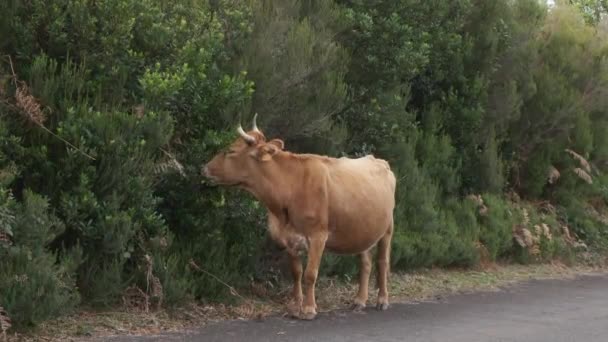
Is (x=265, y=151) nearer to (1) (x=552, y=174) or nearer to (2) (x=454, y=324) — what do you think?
(2) (x=454, y=324)

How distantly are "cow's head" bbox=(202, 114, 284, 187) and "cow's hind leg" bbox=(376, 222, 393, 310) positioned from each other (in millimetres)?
2067

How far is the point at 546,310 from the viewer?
10930 mm

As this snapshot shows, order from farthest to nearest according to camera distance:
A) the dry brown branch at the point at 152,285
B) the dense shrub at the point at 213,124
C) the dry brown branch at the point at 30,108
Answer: the dry brown branch at the point at 152,285 → the dense shrub at the point at 213,124 → the dry brown branch at the point at 30,108

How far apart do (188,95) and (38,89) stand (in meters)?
1.54

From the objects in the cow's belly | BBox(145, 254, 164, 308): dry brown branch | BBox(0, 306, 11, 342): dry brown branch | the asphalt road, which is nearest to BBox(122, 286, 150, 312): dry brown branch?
BBox(145, 254, 164, 308): dry brown branch

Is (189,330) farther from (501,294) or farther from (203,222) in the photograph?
(501,294)

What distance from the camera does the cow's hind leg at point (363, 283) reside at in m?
10.2

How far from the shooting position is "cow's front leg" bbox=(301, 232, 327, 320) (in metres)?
9.26

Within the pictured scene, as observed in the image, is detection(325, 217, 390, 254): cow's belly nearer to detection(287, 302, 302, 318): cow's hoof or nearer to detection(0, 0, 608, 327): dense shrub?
detection(287, 302, 302, 318): cow's hoof

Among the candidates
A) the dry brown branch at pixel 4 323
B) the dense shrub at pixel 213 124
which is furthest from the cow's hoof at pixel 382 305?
the dry brown branch at pixel 4 323

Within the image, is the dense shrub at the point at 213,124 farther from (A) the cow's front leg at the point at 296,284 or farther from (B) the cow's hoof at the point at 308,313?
(B) the cow's hoof at the point at 308,313

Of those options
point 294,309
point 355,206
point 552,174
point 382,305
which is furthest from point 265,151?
point 552,174

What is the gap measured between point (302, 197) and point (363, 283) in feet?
5.13

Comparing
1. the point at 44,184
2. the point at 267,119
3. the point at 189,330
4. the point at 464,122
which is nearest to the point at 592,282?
the point at 464,122
